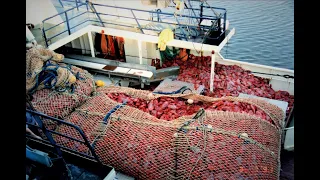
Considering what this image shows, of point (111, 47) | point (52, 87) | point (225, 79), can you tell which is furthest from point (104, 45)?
point (52, 87)

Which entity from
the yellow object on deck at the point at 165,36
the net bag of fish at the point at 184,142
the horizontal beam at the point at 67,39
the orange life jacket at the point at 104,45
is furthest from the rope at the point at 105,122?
the orange life jacket at the point at 104,45

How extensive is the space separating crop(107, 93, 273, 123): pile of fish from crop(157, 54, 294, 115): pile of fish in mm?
2303

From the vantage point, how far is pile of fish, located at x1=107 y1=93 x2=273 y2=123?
19.4ft

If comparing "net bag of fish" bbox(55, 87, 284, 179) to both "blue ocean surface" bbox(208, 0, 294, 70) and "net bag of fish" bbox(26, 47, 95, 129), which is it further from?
"blue ocean surface" bbox(208, 0, 294, 70)

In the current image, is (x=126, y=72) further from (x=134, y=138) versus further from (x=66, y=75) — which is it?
(x=134, y=138)

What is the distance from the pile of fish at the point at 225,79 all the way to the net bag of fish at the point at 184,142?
293cm

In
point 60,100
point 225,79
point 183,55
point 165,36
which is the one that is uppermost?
point 165,36

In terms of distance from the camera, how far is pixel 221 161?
4598 millimetres

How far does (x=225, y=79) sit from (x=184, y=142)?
501 cm

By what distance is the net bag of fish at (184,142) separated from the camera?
4.62 m

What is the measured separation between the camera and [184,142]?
186 inches

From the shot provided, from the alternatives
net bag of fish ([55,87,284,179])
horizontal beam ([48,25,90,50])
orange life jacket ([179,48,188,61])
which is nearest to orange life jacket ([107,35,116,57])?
horizontal beam ([48,25,90,50])

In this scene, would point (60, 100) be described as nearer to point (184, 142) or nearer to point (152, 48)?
point (184, 142)
